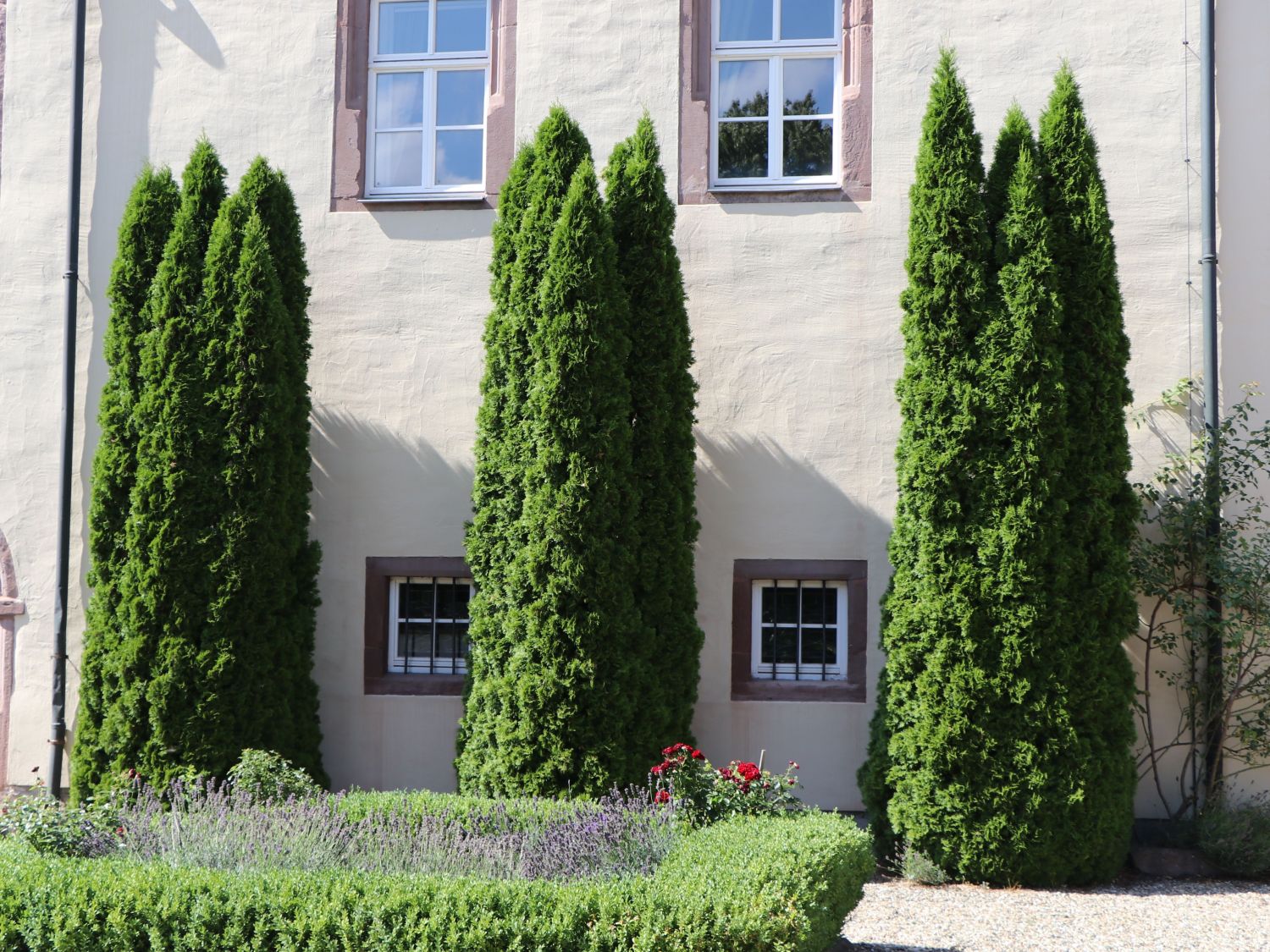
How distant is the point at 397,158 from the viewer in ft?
26.6

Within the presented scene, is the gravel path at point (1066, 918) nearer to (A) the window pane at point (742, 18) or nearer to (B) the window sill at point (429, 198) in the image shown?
(B) the window sill at point (429, 198)

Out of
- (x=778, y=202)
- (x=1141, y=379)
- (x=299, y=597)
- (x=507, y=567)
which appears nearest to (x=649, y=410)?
(x=507, y=567)

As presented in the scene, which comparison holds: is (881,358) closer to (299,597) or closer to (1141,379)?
(1141,379)

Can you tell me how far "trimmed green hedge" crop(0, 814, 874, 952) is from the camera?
409cm

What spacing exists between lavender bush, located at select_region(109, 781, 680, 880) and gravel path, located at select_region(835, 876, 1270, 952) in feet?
3.46

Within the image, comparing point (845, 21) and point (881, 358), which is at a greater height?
point (845, 21)

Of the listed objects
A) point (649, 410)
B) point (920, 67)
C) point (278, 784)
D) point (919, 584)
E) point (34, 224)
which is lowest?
point (278, 784)

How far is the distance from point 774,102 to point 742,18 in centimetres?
60

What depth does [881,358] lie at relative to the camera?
24.5ft

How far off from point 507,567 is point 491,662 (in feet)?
1.79

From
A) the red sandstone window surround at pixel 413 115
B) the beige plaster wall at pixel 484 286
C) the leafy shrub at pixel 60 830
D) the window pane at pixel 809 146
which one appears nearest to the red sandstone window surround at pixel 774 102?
the window pane at pixel 809 146

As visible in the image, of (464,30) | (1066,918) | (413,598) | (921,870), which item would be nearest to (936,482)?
(921,870)

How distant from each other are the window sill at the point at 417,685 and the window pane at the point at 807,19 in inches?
183

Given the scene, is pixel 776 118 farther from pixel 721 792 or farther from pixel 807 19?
pixel 721 792
